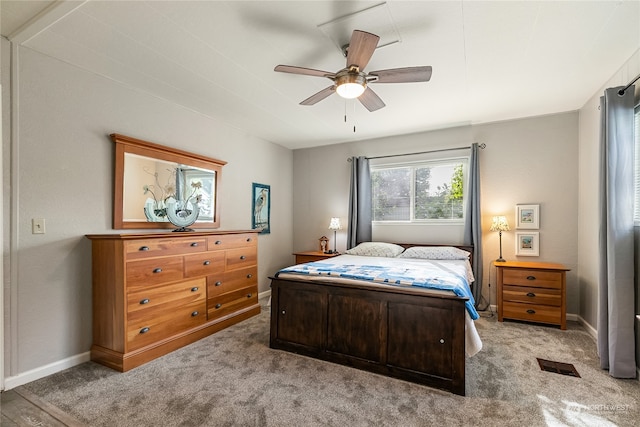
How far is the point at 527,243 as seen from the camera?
3.84 m

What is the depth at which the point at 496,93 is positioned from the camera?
10.3 ft

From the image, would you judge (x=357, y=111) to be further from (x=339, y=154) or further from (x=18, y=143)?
(x=18, y=143)

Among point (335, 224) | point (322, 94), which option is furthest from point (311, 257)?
point (322, 94)

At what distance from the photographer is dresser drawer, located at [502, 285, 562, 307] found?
10.8 feet

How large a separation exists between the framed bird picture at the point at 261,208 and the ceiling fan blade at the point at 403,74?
292 centimetres

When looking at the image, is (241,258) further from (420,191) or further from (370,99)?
(420,191)

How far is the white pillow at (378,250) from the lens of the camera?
415cm

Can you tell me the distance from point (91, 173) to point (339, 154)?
3520mm

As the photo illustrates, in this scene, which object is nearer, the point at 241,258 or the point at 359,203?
the point at 241,258

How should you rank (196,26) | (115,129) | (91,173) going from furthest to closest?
(115,129) < (91,173) < (196,26)

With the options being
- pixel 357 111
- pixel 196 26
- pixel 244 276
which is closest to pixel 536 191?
pixel 357 111

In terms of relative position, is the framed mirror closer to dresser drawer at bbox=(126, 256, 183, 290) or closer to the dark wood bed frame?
dresser drawer at bbox=(126, 256, 183, 290)

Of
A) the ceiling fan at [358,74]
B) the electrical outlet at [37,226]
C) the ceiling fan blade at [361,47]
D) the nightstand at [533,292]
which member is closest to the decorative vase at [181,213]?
the electrical outlet at [37,226]

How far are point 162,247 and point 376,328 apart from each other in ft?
6.62
